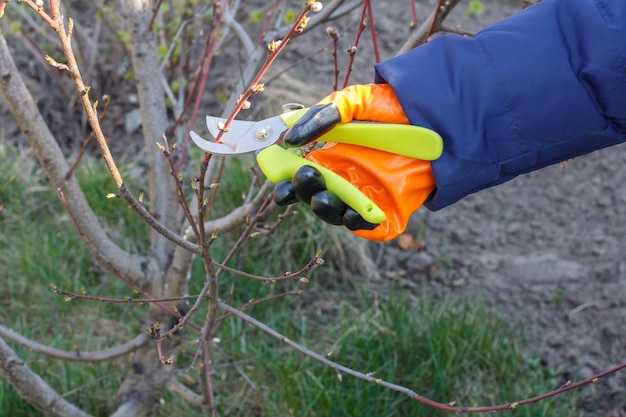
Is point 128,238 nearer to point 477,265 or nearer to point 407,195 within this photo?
point 477,265

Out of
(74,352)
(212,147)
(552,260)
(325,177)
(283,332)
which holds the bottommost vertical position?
(552,260)

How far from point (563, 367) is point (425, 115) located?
167 centimetres

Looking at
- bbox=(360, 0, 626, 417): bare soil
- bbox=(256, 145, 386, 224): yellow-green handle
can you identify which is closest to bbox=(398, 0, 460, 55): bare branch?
bbox=(256, 145, 386, 224): yellow-green handle

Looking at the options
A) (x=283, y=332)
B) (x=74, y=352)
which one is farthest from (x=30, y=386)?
(x=283, y=332)

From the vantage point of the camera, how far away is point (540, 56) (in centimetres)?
147

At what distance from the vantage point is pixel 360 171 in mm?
1478

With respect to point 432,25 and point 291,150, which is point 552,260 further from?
point 291,150

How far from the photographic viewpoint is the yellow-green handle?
133cm

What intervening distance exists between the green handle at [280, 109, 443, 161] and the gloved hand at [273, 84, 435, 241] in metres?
0.02

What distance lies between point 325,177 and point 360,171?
136 mm

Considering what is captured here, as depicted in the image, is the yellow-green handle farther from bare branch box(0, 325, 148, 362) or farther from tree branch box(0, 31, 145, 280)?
bare branch box(0, 325, 148, 362)

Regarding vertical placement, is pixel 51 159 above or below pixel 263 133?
below

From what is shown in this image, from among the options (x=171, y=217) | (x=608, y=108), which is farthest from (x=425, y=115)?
(x=171, y=217)

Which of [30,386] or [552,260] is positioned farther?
[552,260]
